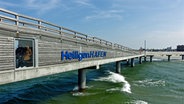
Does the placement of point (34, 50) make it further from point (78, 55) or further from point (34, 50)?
point (78, 55)

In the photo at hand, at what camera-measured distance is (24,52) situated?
503 inches

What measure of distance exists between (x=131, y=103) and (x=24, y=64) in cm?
948

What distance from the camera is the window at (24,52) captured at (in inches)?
485

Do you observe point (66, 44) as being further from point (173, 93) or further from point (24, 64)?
point (173, 93)

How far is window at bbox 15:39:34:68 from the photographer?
12.3 m

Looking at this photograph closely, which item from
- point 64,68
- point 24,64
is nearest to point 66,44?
point 64,68

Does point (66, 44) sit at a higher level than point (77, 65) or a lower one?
higher

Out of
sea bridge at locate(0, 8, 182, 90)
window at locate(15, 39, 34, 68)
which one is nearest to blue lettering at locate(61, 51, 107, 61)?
sea bridge at locate(0, 8, 182, 90)

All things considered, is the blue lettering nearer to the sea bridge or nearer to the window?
the sea bridge

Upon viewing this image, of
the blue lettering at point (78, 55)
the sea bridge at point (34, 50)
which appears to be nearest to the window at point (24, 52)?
the sea bridge at point (34, 50)

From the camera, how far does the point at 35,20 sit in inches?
567

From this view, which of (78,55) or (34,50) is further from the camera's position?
(78,55)

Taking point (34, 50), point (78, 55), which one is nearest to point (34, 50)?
point (34, 50)

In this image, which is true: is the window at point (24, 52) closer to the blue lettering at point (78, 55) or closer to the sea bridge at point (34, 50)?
the sea bridge at point (34, 50)
